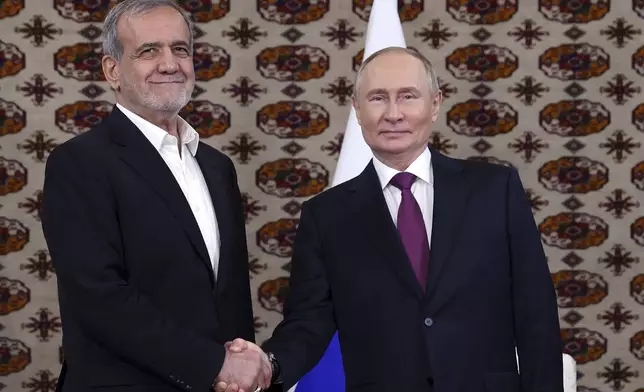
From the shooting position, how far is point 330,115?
3912 mm

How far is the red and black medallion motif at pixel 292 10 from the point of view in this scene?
12.8 ft

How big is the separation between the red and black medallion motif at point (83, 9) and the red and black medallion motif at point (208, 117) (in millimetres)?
530

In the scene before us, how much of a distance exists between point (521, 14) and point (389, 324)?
2.45m

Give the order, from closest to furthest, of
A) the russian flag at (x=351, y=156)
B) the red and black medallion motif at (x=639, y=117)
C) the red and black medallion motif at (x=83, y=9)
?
the russian flag at (x=351, y=156), the red and black medallion motif at (x=83, y=9), the red and black medallion motif at (x=639, y=117)

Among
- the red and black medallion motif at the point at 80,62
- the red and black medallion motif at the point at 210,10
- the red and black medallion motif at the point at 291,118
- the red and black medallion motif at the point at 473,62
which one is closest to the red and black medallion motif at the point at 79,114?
the red and black medallion motif at the point at 80,62

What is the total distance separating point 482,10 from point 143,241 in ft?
8.23

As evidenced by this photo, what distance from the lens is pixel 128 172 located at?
1.84 m

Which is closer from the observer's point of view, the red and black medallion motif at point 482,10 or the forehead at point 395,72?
the forehead at point 395,72

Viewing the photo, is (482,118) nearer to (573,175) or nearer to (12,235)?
(573,175)

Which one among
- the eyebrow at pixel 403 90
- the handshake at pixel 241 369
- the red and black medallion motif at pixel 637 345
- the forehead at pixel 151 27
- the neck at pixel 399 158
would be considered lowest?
the red and black medallion motif at pixel 637 345

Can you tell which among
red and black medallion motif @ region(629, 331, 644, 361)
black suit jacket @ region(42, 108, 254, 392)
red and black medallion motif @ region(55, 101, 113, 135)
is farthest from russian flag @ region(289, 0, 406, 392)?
red and black medallion motif @ region(629, 331, 644, 361)

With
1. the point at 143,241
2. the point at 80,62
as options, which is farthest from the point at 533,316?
the point at 80,62

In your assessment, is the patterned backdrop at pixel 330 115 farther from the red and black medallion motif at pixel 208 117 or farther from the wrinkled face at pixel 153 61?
the wrinkled face at pixel 153 61

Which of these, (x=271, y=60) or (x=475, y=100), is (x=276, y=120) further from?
(x=475, y=100)
